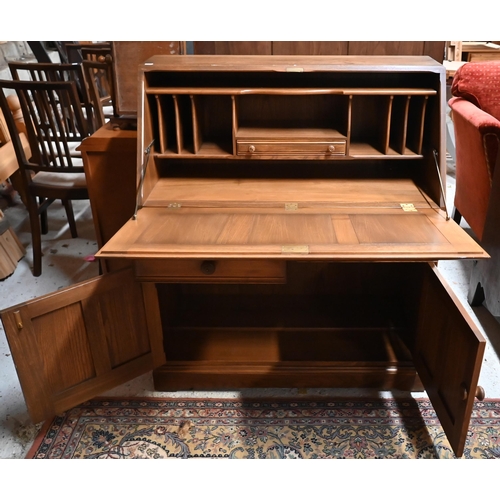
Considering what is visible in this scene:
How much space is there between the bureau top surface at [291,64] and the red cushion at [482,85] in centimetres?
96

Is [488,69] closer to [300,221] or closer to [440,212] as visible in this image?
[440,212]

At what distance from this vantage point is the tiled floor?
1.61 meters

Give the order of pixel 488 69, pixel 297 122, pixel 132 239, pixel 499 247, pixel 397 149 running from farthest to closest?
pixel 488 69, pixel 499 247, pixel 297 122, pixel 397 149, pixel 132 239

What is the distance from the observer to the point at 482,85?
7.72ft

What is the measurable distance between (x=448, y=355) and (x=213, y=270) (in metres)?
0.70

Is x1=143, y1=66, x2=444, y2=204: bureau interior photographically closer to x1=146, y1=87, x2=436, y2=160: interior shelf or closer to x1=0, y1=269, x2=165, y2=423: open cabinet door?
x1=146, y1=87, x2=436, y2=160: interior shelf

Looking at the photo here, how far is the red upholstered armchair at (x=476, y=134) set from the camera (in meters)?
2.08

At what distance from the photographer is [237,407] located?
164cm

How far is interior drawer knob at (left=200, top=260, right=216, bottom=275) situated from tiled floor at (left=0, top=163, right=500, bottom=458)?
0.60 m

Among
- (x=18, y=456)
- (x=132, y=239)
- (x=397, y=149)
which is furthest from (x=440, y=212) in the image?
(x=18, y=456)

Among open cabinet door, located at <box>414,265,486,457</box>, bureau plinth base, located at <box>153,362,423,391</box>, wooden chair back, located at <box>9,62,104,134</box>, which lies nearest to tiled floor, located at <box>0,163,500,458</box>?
bureau plinth base, located at <box>153,362,423,391</box>

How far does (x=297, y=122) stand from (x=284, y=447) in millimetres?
1115

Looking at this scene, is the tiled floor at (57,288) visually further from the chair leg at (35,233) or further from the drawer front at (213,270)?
the drawer front at (213,270)

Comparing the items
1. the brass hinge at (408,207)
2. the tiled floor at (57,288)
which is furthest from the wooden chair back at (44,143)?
the brass hinge at (408,207)
